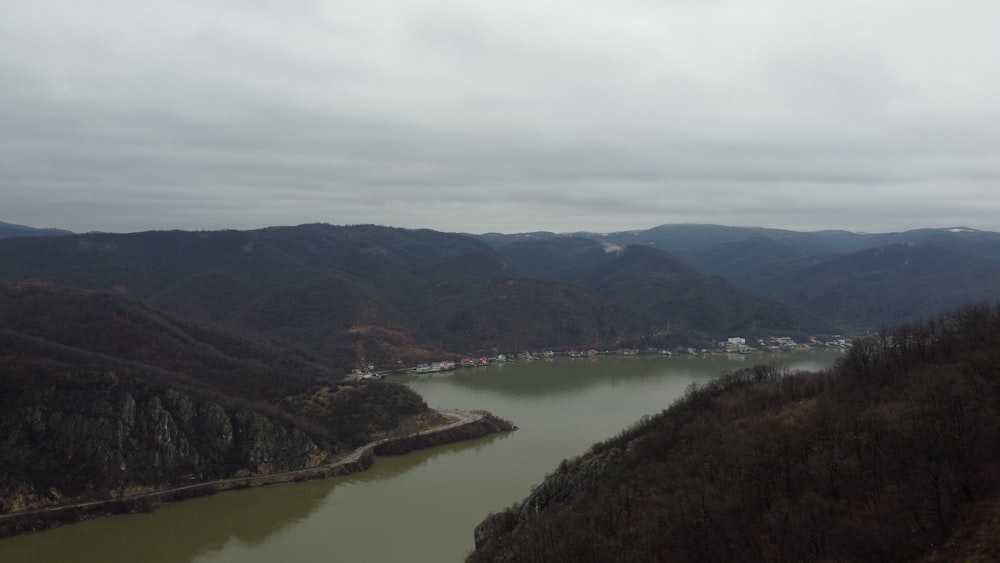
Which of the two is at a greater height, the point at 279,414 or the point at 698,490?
the point at 698,490

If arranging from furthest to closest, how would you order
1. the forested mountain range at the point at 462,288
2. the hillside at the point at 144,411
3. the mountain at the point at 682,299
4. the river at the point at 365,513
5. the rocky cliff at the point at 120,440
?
the mountain at the point at 682,299
the forested mountain range at the point at 462,288
the hillside at the point at 144,411
the rocky cliff at the point at 120,440
the river at the point at 365,513

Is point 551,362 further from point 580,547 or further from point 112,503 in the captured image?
point 580,547

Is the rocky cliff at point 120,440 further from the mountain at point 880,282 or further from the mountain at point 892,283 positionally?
the mountain at point 892,283

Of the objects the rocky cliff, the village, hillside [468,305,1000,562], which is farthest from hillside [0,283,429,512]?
the village

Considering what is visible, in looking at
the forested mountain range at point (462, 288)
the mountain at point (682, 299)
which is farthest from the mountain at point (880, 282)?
the mountain at point (682, 299)

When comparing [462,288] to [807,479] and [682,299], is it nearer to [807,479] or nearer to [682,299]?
[682,299]

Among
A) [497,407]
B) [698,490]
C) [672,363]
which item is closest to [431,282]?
[672,363]
